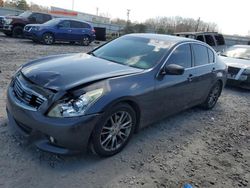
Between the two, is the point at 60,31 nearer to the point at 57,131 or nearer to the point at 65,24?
the point at 65,24

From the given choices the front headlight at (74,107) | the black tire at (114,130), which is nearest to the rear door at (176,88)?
the black tire at (114,130)

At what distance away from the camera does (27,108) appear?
9.88ft

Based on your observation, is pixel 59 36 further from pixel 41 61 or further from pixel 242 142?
pixel 242 142

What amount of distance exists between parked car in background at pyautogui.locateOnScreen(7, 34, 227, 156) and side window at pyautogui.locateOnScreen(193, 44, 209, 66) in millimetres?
99

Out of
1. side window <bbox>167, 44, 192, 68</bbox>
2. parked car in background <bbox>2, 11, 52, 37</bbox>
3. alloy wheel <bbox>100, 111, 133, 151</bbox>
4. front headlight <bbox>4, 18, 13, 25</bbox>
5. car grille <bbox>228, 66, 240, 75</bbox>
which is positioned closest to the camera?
alloy wheel <bbox>100, 111, 133, 151</bbox>

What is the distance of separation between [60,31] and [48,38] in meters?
0.89

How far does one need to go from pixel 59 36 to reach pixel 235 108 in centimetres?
1184

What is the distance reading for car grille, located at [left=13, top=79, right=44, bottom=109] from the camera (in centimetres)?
300

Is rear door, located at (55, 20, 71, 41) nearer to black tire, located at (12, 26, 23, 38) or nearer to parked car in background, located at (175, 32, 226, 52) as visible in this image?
black tire, located at (12, 26, 23, 38)

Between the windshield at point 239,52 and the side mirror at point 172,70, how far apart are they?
6.30 m

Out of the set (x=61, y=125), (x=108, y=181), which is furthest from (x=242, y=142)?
(x=61, y=125)

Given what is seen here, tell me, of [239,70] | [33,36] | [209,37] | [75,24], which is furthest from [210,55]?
[75,24]

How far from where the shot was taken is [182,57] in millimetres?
4547

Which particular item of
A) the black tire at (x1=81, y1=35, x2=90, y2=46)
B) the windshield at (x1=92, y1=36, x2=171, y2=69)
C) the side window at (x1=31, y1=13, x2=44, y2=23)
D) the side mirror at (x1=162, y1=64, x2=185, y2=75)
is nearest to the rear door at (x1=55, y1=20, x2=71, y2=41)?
the black tire at (x1=81, y1=35, x2=90, y2=46)
